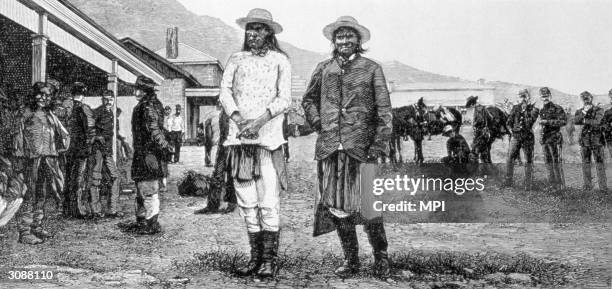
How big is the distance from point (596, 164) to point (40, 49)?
21.1 ft

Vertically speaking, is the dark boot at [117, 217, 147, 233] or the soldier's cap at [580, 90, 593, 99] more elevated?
the soldier's cap at [580, 90, 593, 99]

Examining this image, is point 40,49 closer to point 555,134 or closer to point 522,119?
point 522,119

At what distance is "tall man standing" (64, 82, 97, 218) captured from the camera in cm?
614

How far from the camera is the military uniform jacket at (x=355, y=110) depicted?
4973 mm

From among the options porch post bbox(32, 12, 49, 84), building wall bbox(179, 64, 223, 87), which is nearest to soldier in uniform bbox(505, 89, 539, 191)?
building wall bbox(179, 64, 223, 87)

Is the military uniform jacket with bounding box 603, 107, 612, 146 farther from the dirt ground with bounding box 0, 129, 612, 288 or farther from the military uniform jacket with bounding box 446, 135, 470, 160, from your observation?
the military uniform jacket with bounding box 446, 135, 470, 160

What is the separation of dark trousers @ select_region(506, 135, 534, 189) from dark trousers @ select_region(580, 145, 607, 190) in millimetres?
658

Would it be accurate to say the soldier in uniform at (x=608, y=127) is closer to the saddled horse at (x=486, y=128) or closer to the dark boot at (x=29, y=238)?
the saddled horse at (x=486, y=128)

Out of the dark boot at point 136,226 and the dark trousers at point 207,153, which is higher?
the dark trousers at point 207,153

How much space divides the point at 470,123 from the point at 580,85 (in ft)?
5.08

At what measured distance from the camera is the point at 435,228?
6.32 m

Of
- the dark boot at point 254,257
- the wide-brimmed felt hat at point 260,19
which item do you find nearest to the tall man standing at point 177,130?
the wide-brimmed felt hat at point 260,19

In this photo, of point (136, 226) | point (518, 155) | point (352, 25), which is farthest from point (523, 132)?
point (136, 226)

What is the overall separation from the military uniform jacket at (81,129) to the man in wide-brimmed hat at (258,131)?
171 centimetres
